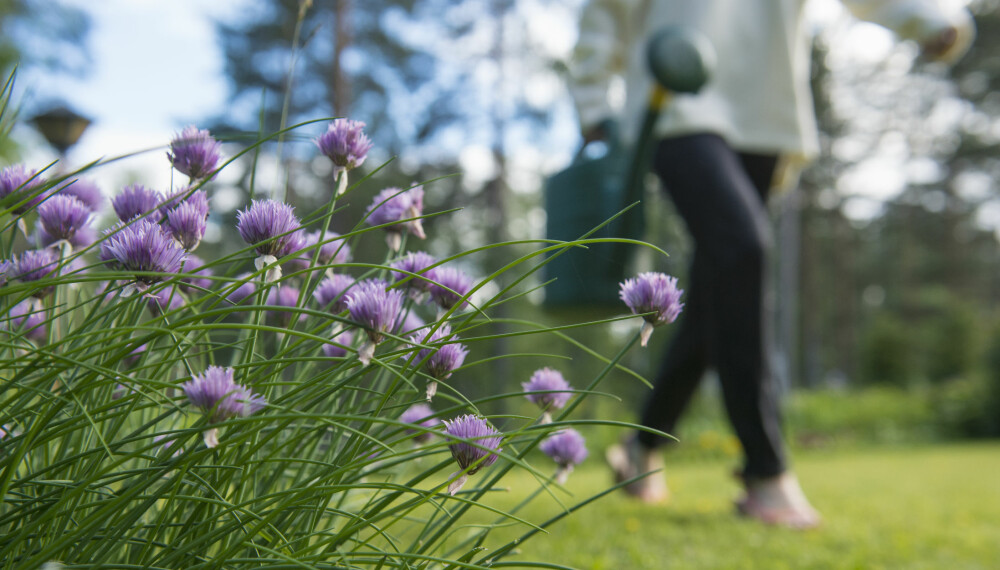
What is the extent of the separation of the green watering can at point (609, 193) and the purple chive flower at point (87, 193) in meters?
0.99

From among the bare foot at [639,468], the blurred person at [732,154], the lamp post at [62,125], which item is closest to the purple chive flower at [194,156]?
the blurred person at [732,154]

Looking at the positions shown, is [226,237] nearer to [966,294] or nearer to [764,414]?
[764,414]

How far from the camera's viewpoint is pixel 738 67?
2.71 meters

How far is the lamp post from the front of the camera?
26.6 ft

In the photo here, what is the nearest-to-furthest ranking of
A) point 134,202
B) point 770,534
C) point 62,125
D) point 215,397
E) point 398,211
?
1. point 215,397
2. point 134,202
3. point 398,211
4. point 770,534
5. point 62,125

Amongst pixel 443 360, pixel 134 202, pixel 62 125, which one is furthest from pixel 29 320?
pixel 62 125

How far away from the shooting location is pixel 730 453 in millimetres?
8039

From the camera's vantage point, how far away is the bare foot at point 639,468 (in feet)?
9.46

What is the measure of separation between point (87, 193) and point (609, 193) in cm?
139

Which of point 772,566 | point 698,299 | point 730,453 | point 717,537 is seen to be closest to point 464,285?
point 772,566

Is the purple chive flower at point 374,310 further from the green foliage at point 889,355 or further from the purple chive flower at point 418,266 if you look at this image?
the green foliage at point 889,355

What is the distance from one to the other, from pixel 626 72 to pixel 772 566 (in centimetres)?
189

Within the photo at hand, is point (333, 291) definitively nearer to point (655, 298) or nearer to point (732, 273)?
point (655, 298)

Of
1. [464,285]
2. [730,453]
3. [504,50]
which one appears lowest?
[730,453]
